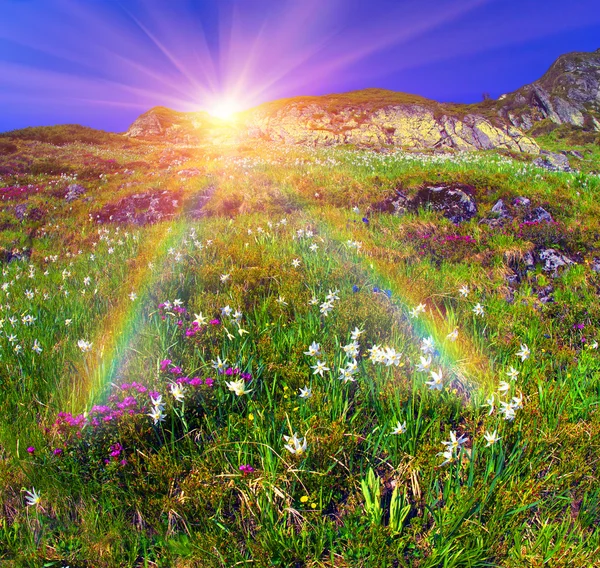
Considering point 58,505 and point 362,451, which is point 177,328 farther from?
point 362,451

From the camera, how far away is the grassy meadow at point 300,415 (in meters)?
2.32

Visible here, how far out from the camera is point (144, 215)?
11625 mm

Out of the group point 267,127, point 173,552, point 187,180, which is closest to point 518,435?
point 173,552

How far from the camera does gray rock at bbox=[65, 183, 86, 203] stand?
1508 centimetres

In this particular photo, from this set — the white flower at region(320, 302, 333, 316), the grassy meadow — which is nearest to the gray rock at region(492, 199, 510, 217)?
the grassy meadow

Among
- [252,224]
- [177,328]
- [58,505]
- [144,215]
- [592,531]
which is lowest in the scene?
[592,531]

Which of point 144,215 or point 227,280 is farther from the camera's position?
point 144,215

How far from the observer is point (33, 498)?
2520 mm

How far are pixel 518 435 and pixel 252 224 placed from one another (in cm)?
679

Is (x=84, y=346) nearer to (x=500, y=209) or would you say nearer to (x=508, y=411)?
(x=508, y=411)

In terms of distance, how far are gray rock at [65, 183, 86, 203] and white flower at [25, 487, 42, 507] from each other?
1496 centimetres

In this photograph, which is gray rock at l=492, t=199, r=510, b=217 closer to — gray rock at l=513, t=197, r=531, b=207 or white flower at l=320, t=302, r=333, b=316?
gray rock at l=513, t=197, r=531, b=207

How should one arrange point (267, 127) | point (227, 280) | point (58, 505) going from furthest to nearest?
point (267, 127), point (227, 280), point (58, 505)

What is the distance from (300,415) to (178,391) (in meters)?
0.99
